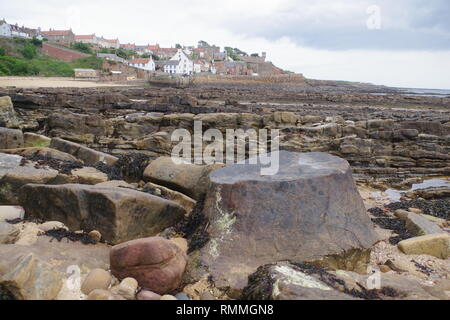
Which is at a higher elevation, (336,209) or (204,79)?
(204,79)

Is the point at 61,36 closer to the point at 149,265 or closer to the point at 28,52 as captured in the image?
the point at 28,52

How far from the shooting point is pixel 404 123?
1487 centimetres

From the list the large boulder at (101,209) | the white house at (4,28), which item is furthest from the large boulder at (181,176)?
the white house at (4,28)

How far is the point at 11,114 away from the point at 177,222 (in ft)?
33.5

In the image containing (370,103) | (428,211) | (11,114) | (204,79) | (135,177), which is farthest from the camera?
(204,79)

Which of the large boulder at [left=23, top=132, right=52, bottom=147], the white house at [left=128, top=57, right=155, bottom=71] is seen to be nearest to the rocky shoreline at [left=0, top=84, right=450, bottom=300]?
the large boulder at [left=23, top=132, right=52, bottom=147]

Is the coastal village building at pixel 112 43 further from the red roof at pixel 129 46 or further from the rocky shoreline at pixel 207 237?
the rocky shoreline at pixel 207 237

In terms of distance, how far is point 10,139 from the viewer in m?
7.55

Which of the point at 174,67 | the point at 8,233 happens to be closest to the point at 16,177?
the point at 8,233

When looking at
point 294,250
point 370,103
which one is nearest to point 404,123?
point 294,250

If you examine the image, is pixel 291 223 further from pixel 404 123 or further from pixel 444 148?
pixel 404 123

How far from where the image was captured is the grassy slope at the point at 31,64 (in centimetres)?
4825

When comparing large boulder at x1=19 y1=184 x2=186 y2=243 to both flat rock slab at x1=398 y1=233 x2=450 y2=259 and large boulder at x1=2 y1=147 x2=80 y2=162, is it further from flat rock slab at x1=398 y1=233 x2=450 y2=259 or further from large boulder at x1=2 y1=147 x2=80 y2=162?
flat rock slab at x1=398 y1=233 x2=450 y2=259

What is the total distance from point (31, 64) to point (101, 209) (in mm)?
57765
